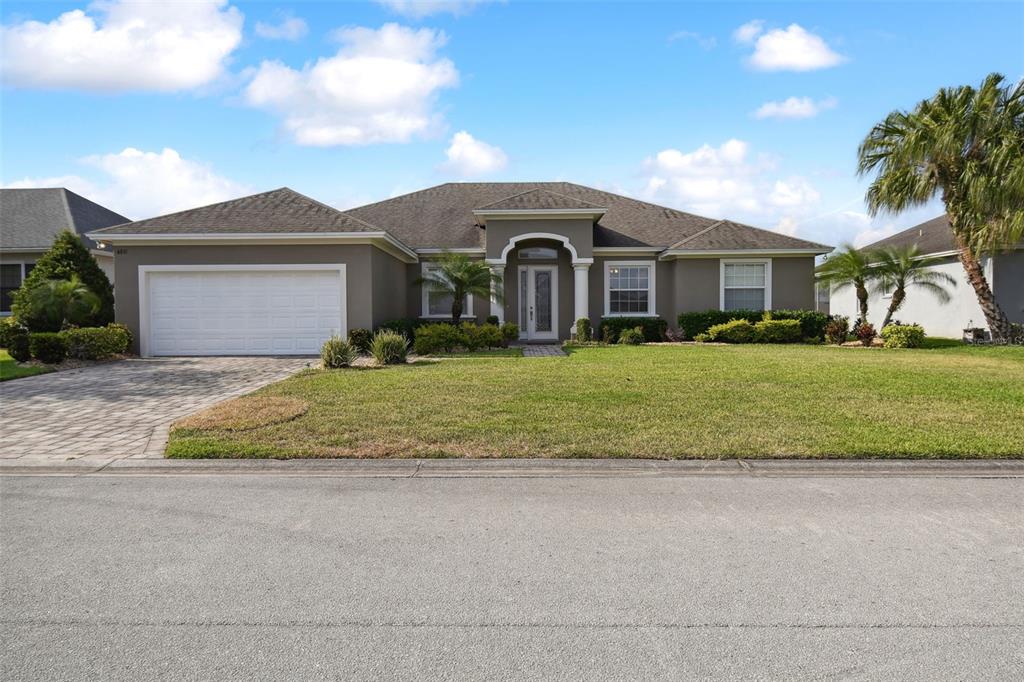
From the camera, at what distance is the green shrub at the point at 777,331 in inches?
819

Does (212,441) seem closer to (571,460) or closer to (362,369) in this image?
(571,460)

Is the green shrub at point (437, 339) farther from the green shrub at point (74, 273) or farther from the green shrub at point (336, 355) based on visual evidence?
the green shrub at point (74, 273)

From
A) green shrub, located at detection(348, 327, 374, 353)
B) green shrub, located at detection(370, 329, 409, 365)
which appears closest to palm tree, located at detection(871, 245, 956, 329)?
green shrub, located at detection(370, 329, 409, 365)

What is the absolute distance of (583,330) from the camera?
832 inches

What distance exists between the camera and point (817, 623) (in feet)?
11.7

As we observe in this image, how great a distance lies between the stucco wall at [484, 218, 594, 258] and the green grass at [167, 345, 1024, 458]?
857 centimetres

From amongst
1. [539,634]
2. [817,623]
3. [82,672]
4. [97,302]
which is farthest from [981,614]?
[97,302]

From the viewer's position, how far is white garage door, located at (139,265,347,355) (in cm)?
1816

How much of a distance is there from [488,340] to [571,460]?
11745 millimetres

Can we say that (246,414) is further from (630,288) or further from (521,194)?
(630,288)

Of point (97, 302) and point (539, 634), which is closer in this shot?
point (539, 634)

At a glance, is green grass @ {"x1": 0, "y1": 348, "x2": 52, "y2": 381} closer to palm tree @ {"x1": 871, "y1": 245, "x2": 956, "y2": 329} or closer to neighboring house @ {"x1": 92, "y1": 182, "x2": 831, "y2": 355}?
neighboring house @ {"x1": 92, "y1": 182, "x2": 831, "y2": 355}

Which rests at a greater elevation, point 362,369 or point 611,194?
point 611,194

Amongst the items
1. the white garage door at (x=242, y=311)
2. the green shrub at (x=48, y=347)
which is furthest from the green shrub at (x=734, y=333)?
the green shrub at (x=48, y=347)
